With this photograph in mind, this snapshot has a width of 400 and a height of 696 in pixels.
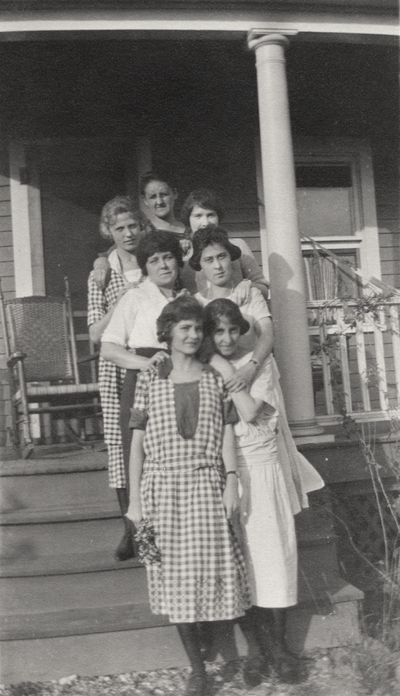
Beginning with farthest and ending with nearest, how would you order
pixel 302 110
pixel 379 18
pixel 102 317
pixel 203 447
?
pixel 302 110 → pixel 379 18 → pixel 102 317 → pixel 203 447

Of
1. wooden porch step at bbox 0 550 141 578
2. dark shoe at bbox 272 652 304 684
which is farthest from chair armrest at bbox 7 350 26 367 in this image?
dark shoe at bbox 272 652 304 684

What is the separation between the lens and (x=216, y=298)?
9.36 feet

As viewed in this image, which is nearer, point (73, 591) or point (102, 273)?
point (73, 591)

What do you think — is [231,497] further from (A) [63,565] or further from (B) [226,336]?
(A) [63,565]

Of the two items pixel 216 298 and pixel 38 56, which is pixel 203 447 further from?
pixel 38 56

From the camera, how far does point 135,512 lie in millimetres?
2596

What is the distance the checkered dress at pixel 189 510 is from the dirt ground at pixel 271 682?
424 mm

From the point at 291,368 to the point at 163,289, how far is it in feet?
4.33

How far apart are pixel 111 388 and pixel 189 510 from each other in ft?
2.97

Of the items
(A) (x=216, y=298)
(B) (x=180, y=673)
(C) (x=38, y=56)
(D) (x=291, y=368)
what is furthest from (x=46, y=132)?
(B) (x=180, y=673)

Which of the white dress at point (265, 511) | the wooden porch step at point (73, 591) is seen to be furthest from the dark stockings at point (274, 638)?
the wooden porch step at point (73, 591)

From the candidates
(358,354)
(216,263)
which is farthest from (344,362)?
(216,263)

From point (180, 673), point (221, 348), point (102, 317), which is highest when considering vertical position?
point (102, 317)

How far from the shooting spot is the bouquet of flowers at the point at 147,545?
8.34 feet
